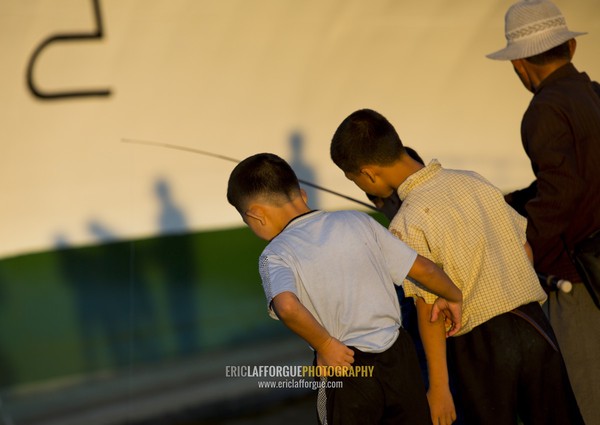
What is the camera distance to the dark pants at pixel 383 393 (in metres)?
2.15

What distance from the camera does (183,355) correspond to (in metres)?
5.45

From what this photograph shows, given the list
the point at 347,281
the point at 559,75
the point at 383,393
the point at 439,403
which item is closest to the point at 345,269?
the point at 347,281

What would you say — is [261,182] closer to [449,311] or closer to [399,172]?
[399,172]

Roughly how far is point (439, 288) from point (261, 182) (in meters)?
0.43

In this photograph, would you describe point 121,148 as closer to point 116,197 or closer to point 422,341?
point 116,197

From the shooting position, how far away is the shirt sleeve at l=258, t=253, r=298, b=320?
202 centimetres

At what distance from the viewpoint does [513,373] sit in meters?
2.37

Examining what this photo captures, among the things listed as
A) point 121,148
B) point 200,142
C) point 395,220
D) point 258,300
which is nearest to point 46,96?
point 121,148

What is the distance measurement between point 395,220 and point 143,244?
11.3 ft

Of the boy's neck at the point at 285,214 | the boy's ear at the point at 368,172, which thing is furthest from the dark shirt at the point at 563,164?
the boy's neck at the point at 285,214

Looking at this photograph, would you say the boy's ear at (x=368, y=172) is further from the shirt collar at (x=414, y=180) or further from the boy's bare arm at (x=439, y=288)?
the boy's bare arm at (x=439, y=288)

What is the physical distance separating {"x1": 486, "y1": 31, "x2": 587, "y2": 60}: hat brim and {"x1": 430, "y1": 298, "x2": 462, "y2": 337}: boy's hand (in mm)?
668

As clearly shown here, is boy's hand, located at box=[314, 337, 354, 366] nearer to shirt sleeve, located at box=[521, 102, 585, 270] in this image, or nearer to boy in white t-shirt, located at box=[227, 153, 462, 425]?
boy in white t-shirt, located at box=[227, 153, 462, 425]

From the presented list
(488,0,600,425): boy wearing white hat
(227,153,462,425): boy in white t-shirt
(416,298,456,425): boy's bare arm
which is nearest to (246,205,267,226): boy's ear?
(227,153,462,425): boy in white t-shirt
